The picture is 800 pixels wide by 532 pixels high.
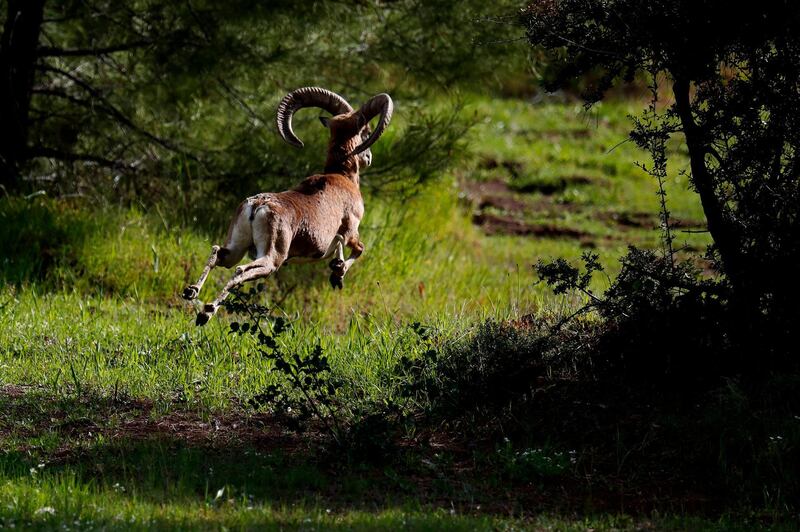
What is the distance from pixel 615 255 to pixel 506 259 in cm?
163

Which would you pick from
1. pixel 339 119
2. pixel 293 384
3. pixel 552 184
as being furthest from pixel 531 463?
pixel 552 184

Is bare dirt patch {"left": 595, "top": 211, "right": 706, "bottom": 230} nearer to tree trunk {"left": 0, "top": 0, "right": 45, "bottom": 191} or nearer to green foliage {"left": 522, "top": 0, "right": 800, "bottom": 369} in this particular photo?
tree trunk {"left": 0, "top": 0, "right": 45, "bottom": 191}

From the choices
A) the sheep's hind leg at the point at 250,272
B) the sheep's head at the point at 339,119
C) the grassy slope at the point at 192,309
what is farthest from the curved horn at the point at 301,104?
the grassy slope at the point at 192,309

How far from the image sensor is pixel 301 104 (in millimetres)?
6707

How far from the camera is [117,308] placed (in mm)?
9398

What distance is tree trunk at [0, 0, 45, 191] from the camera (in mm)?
10805

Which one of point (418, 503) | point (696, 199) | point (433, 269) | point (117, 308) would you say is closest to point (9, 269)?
point (117, 308)

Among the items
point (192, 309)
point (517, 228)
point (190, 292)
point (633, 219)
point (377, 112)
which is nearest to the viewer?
point (190, 292)

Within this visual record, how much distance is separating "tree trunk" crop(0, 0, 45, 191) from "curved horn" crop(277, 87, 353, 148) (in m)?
5.16

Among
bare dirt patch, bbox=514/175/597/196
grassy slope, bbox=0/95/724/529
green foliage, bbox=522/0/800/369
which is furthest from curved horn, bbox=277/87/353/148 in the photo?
bare dirt patch, bbox=514/175/597/196

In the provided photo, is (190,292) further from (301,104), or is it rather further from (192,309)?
(192,309)

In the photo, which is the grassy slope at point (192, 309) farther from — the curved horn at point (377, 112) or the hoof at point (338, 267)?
the curved horn at point (377, 112)

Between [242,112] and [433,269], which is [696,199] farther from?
[242,112]

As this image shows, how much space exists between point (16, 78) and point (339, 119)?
5652mm
